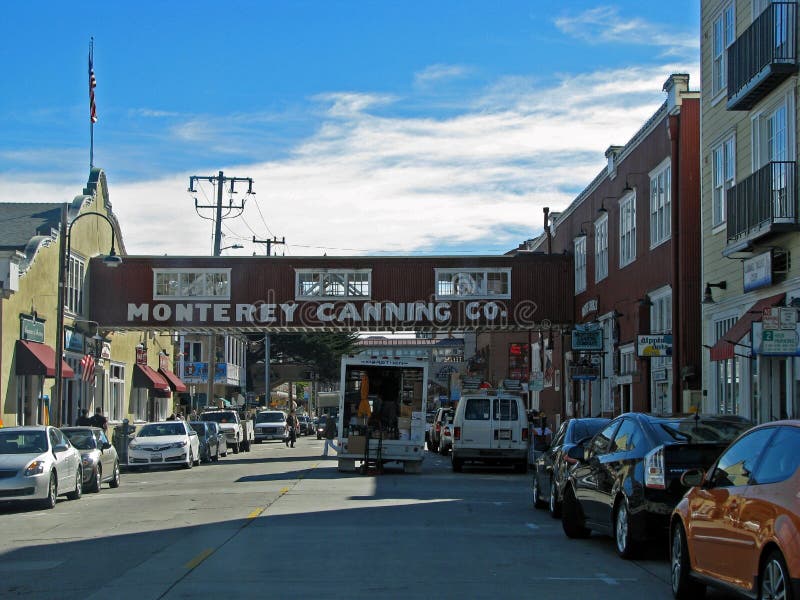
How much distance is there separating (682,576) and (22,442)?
47.1ft

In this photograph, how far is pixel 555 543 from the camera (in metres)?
14.3

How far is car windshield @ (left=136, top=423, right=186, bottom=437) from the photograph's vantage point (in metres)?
34.6

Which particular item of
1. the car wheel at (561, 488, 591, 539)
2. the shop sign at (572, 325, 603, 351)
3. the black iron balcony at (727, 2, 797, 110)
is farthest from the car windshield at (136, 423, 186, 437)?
the car wheel at (561, 488, 591, 539)

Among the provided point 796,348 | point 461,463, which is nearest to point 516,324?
point 461,463

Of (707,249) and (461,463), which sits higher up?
(707,249)

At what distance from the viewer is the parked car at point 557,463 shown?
1648 centimetres

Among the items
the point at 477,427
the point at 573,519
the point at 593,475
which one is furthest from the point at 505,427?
the point at 593,475

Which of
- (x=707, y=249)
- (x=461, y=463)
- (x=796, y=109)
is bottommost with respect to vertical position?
(x=461, y=463)

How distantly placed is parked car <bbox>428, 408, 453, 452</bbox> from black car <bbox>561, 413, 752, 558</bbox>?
2941cm

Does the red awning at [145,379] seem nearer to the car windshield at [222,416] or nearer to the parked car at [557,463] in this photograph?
the car windshield at [222,416]

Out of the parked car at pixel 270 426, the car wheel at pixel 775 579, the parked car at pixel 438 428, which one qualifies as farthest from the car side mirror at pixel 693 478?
the parked car at pixel 270 426

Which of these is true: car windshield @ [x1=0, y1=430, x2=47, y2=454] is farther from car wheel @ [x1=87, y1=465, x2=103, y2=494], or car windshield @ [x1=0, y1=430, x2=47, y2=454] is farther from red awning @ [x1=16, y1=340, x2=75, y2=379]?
red awning @ [x1=16, y1=340, x2=75, y2=379]

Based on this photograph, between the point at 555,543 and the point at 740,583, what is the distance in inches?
240

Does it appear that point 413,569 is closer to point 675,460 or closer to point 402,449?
point 675,460
